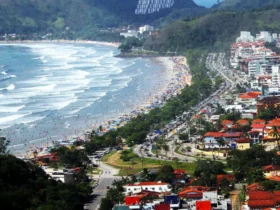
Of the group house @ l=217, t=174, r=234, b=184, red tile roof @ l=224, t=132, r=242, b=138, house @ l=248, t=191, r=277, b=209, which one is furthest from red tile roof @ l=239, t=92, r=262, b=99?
house @ l=248, t=191, r=277, b=209

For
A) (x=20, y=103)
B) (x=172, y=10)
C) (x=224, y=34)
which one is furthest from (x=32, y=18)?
(x=20, y=103)

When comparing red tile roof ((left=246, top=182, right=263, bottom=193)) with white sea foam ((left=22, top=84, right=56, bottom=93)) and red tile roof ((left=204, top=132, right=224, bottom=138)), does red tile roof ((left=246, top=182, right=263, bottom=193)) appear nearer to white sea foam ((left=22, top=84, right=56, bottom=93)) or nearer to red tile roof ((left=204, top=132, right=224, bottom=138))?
red tile roof ((left=204, top=132, right=224, bottom=138))

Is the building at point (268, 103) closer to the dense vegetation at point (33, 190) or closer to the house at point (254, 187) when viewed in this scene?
the house at point (254, 187)

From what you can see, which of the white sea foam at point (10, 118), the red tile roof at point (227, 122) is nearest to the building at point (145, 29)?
the white sea foam at point (10, 118)

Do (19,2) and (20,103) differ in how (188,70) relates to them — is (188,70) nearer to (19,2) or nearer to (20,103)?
(20,103)

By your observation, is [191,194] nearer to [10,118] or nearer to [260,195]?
[260,195]

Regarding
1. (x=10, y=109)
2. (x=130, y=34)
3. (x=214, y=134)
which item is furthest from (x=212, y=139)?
(x=130, y=34)

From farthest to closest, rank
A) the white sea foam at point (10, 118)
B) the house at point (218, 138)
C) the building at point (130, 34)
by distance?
1. the building at point (130, 34)
2. the white sea foam at point (10, 118)
3. the house at point (218, 138)
